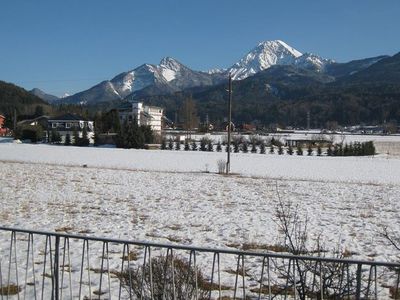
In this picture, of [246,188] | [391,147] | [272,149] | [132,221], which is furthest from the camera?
[391,147]

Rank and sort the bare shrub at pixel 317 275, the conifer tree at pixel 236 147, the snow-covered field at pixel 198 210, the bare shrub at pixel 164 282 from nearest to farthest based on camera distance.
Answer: the bare shrub at pixel 317 275 < the bare shrub at pixel 164 282 < the snow-covered field at pixel 198 210 < the conifer tree at pixel 236 147

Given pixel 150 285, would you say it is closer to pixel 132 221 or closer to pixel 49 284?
pixel 49 284

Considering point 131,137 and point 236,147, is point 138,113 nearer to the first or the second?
point 131,137

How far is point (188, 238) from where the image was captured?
1153cm

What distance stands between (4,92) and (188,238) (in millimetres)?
175862

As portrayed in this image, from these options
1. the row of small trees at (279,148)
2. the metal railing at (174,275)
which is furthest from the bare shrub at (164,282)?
the row of small trees at (279,148)

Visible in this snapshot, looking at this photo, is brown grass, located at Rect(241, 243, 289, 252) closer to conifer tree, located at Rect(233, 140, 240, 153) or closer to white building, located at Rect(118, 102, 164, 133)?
conifer tree, located at Rect(233, 140, 240, 153)

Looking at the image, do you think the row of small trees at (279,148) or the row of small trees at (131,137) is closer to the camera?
the row of small trees at (279,148)

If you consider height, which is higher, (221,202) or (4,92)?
(4,92)

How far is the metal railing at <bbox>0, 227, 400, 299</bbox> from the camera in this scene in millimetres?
5125

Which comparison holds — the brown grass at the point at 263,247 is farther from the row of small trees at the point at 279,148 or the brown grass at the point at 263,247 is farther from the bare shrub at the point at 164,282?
the row of small trees at the point at 279,148

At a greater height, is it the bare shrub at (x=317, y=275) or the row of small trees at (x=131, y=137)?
the row of small trees at (x=131, y=137)

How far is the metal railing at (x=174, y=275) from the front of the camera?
5.12 meters

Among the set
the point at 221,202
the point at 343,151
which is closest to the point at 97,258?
the point at 221,202
